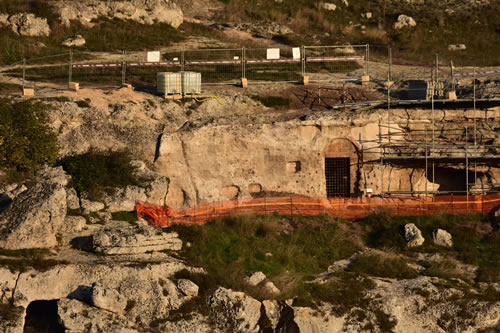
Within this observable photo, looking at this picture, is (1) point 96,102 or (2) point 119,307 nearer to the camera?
(2) point 119,307

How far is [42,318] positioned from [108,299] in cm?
292

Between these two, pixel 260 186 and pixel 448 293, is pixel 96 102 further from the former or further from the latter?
pixel 448 293

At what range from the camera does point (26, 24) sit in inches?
2345

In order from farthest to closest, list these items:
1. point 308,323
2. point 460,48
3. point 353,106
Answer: point 460,48
point 353,106
point 308,323

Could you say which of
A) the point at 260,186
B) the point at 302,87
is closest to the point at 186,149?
the point at 260,186

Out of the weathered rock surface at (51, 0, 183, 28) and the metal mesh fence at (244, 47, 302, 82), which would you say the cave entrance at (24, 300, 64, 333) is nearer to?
the metal mesh fence at (244, 47, 302, 82)

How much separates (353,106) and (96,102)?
1285cm

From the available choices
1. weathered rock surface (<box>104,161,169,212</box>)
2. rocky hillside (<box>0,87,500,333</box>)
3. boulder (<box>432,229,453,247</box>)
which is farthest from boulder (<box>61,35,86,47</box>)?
boulder (<box>432,229,453,247</box>)

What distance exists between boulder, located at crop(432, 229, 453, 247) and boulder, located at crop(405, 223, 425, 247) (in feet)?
2.02

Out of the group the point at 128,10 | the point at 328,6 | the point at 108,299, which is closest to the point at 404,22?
the point at 328,6

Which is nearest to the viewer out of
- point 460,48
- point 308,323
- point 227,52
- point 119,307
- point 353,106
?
point 119,307

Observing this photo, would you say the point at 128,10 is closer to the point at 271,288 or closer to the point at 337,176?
the point at 337,176

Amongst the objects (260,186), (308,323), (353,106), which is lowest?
(308,323)

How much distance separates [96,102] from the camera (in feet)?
152
